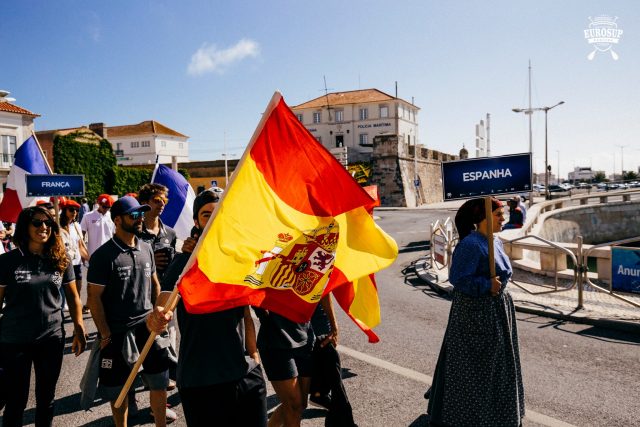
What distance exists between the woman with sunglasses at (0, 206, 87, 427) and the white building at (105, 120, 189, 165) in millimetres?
78620

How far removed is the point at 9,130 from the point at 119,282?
1654 inches

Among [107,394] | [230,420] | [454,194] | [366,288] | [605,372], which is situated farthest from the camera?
[605,372]

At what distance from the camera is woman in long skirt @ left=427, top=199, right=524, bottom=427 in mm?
3439

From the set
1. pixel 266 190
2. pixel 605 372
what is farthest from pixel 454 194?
pixel 605 372

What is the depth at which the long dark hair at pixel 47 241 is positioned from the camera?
373 centimetres

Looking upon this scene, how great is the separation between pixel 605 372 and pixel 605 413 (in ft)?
3.71

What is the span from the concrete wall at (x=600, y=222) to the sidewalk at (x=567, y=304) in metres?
21.4

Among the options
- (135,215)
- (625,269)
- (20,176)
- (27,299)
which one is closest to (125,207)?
(135,215)

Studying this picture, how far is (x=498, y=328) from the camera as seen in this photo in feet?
11.4

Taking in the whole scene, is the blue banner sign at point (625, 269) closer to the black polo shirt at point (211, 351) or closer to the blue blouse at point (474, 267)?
the blue blouse at point (474, 267)

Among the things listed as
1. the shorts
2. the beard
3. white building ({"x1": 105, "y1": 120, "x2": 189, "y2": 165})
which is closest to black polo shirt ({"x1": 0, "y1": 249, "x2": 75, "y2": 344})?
the shorts

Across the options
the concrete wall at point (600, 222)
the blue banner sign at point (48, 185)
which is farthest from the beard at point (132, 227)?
the concrete wall at point (600, 222)

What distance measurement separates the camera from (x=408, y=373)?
16.9ft

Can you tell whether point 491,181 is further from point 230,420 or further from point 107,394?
point 107,394
